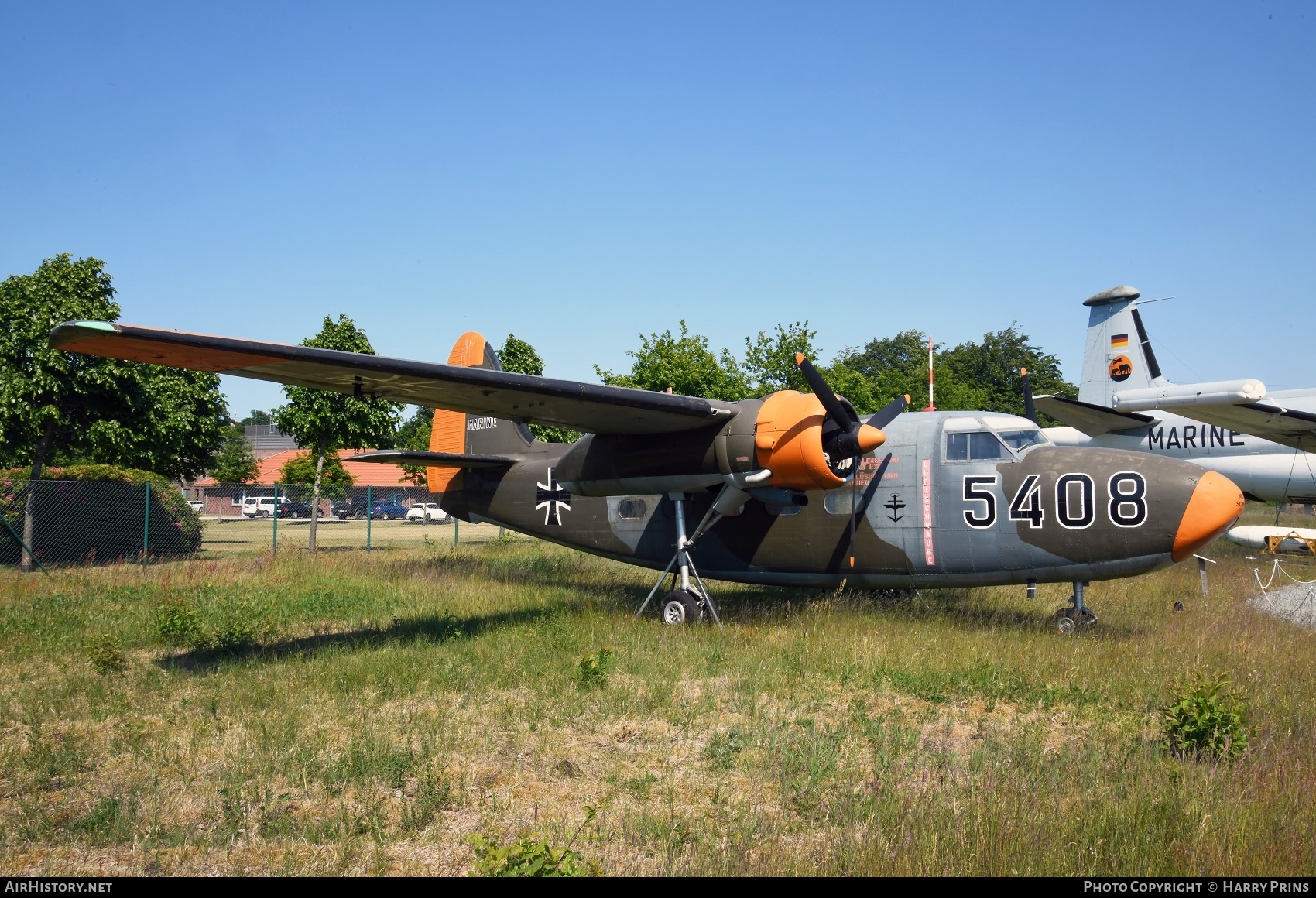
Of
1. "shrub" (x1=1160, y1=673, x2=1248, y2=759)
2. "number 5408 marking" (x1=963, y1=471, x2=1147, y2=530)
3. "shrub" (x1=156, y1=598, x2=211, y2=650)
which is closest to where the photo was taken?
"shrub" (x1=1160, y1=673, x2=1248, y2=759)

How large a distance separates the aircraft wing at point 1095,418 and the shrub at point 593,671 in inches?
582

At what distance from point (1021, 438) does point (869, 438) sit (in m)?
2.25

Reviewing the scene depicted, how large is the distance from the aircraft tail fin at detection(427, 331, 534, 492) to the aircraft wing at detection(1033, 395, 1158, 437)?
12465 mm

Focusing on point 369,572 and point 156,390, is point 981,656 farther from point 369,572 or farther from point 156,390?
point 156,390

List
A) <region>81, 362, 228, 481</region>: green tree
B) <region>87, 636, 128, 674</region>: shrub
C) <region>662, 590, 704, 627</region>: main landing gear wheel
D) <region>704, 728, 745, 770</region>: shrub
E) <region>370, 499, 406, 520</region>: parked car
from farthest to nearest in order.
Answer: <region>370, 499, 406, 520</region>: parked car → <region>81, 362, 228, 481</region>: green tree → <region>662, 590, 704, 627</region>: main landing gear wheel → <region>87, 636, 128, 674</region>: shrub → <region>704, 728, 745, 770</region>: shrub

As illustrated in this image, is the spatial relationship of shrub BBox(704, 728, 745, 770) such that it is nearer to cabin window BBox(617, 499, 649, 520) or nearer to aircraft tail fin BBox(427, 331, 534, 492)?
cabin window BBox(617, 499, 649, 520)

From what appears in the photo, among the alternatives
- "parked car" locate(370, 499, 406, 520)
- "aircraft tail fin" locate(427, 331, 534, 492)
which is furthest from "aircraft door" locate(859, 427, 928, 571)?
"parked car" locate(370, 499, 406, 520)

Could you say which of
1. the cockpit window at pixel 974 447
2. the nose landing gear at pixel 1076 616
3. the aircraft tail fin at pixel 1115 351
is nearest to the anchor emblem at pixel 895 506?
the cockpit window at pixel 974 447

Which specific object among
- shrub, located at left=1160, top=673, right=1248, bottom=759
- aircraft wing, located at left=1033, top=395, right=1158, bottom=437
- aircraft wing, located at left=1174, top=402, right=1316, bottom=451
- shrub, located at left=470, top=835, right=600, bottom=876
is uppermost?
aircraft wing, located at left=1033, top=395, right=1158, bottom=437

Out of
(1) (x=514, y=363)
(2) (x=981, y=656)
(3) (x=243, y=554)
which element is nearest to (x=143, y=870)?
(2) (x=981, y=656)

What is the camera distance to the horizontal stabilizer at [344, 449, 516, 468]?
1470 cm

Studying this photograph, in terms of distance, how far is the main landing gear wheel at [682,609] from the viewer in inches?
479

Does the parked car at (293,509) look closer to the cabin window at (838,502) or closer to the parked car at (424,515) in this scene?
the parked car at (424,515)
